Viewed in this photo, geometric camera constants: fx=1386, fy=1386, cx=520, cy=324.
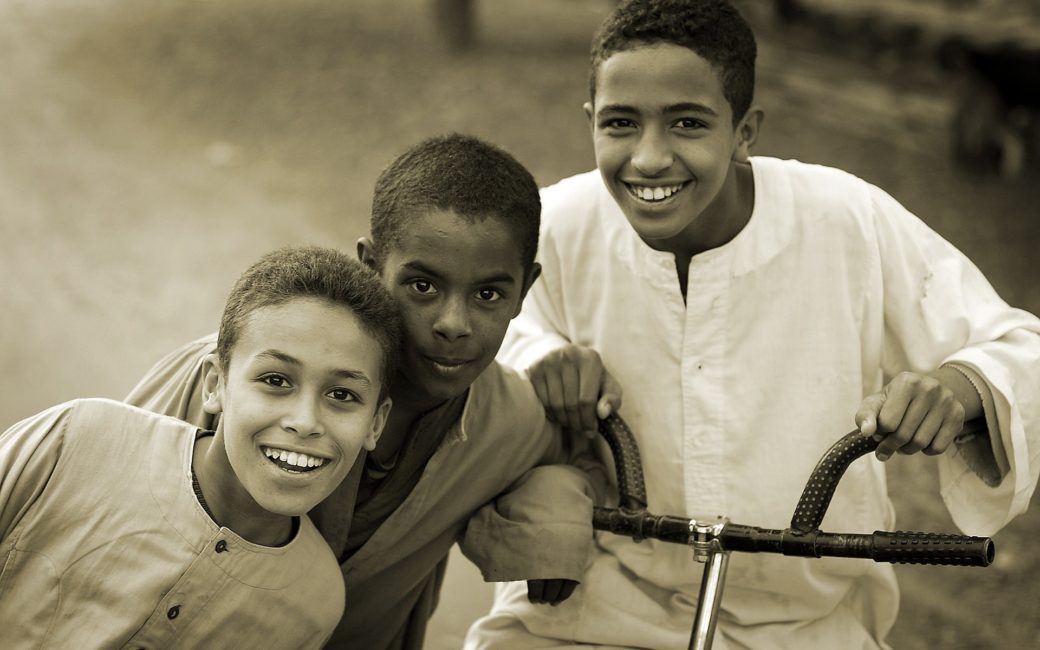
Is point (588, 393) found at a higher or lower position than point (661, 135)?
lower

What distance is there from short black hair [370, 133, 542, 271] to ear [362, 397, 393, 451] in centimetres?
32

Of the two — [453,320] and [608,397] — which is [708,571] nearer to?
[608,397]

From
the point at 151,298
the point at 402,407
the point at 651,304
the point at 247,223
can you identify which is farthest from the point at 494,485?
the point at 247,223

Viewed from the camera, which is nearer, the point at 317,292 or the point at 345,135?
the point at 317,292

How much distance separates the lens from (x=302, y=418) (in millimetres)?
2512

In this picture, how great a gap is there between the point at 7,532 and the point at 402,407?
854 millimetres

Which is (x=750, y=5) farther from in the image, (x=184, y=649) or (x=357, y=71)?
→ (x=184, y=649)

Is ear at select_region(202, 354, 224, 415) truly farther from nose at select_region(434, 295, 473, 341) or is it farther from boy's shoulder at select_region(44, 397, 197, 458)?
nose at select_region(434, 295, 473, 341)

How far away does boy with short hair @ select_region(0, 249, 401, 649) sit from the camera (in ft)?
8.18

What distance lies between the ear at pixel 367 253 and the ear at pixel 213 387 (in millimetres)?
391

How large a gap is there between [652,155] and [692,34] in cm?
27

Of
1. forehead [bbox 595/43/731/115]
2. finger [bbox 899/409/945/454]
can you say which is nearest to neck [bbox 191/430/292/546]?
forehead [bbox 595/43/731/115]

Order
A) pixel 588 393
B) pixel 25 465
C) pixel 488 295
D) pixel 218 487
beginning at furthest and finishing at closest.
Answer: pixel 588 393
pixel 488 295
pixel 218 487
pixel 25 465

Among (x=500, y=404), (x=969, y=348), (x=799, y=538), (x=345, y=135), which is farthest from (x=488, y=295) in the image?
(x=345, y=135)
